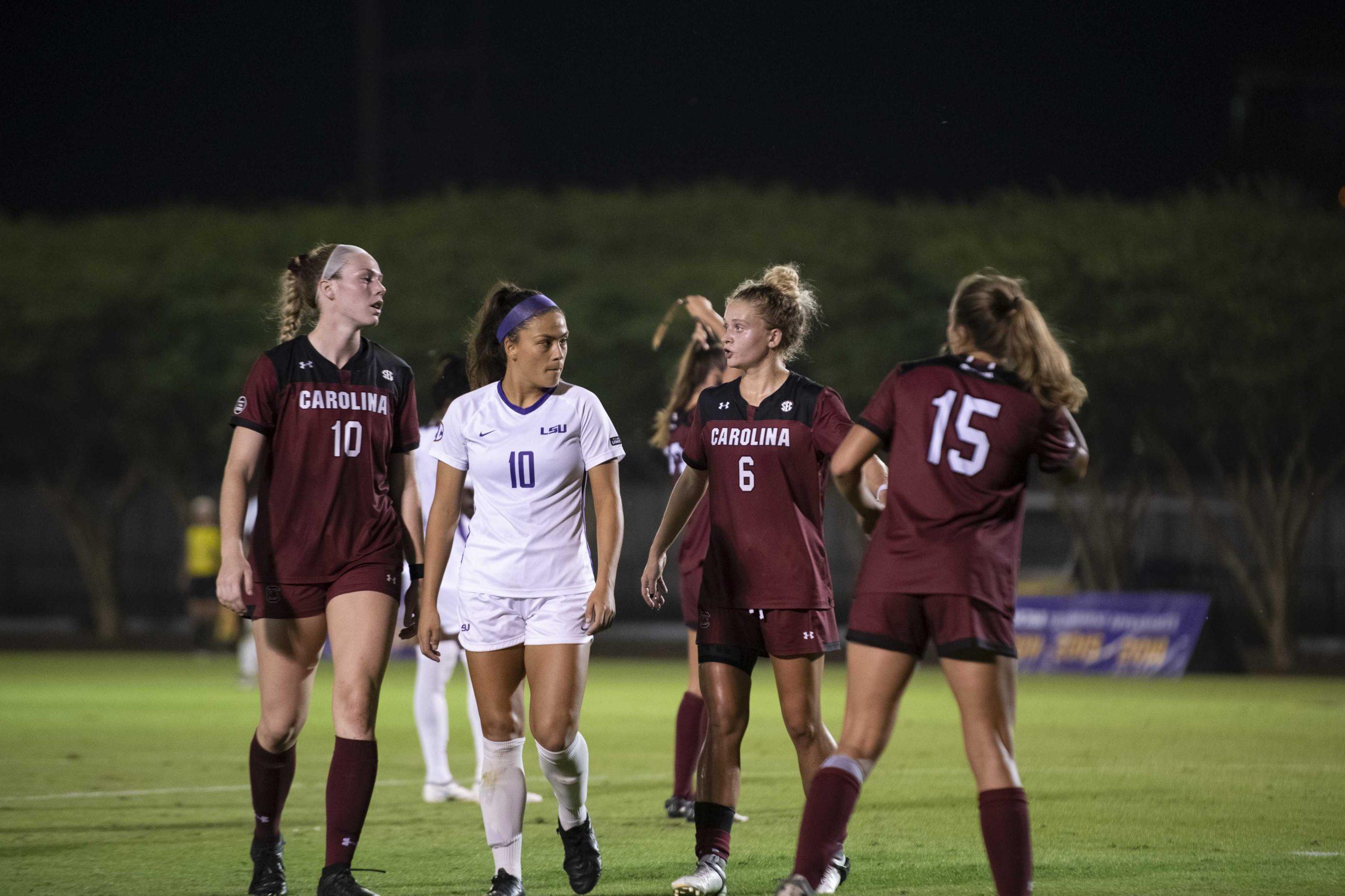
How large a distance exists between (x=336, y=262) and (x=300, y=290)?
29 cm

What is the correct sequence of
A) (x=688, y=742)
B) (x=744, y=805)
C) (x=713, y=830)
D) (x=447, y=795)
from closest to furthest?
(x=713, y=830)
(x=688, y=742)
(x=744, y=805)
(x=447, y=795)

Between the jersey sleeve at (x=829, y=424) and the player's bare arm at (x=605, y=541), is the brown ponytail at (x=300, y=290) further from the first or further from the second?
the jersey sleeve at (x=829, y=424)

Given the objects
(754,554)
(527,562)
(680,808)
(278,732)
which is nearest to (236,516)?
(278,732)

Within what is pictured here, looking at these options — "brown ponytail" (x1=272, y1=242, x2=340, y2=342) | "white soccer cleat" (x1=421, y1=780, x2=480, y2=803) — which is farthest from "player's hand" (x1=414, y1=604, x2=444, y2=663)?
"white soccer cleat" (x1=421, y1=780, x2=480, y2=803)

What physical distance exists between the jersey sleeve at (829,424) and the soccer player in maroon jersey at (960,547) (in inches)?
37.4

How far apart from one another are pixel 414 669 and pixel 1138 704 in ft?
33.1

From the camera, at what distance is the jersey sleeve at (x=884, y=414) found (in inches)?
227

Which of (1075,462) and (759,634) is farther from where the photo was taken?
(759,634)

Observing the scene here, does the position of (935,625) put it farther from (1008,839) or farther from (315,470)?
(315,470)

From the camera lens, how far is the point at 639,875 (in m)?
7.33

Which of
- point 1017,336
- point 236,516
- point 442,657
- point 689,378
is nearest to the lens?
point 1017,336

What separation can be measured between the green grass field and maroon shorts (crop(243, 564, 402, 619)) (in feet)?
3.91

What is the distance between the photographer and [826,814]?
5.59m

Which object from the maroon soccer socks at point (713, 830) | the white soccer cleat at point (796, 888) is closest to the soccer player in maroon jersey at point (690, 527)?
the maroon soccer socks at point (713, 830)
